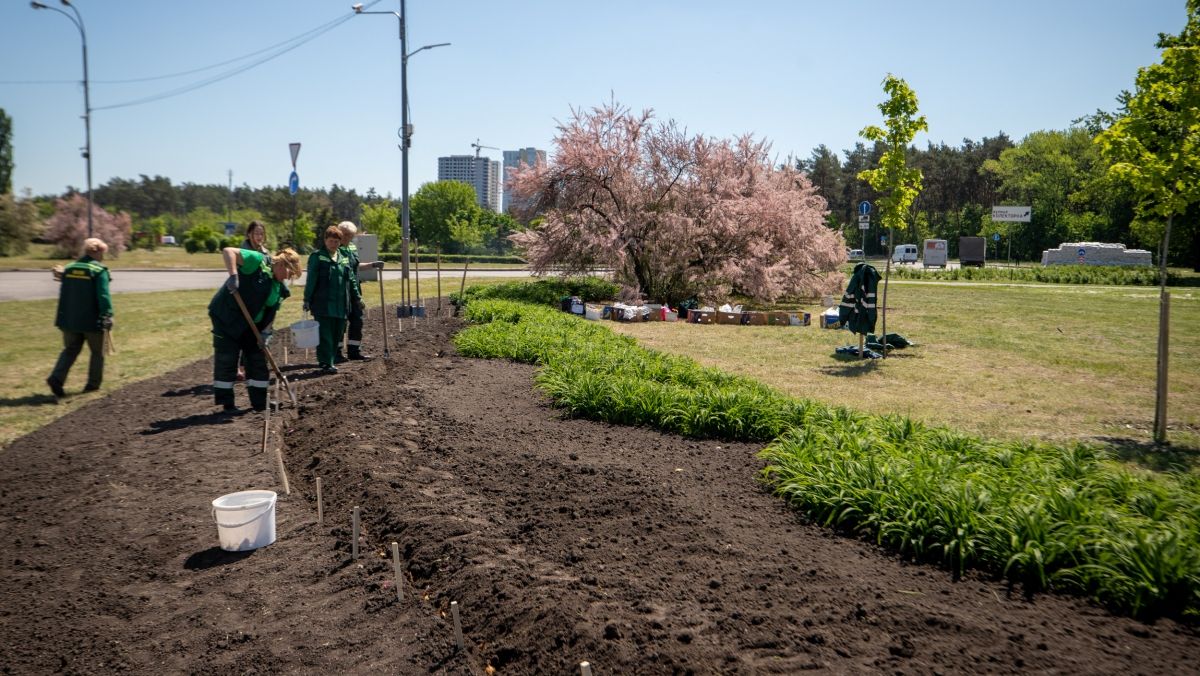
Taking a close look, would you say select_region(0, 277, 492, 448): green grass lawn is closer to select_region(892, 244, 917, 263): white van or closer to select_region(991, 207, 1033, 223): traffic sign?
select_region(892, 244, 917, 263): white van

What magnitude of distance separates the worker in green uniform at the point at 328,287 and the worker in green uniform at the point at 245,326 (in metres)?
2.01

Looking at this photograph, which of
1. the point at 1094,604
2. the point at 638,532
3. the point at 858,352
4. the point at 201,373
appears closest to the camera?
the point at 1094,604

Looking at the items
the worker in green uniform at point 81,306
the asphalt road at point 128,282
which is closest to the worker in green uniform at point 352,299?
the worker in green uniform at point 81,306

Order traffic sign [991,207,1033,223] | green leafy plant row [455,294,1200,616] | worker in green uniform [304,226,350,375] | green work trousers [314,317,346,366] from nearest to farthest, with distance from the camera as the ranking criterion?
green leafy plant row [455,294,1200,616], worker in green uniform [304,226,350,375], green work trousers [314,317,346,366], traffic sign [991,207,1033,223]

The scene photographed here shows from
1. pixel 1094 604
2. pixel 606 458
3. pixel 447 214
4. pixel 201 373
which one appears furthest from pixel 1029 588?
pixel 447 214

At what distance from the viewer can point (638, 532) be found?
4.64 metres

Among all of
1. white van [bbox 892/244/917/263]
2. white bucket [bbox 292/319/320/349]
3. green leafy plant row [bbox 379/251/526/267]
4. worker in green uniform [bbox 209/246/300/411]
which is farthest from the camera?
white van [bbox 892/244/917/263]

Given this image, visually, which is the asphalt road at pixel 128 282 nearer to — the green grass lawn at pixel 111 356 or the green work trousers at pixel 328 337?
the green grass lawn at pixel 111 356

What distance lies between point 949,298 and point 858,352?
678 inches

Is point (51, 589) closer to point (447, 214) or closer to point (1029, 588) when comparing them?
point (1029, 588)

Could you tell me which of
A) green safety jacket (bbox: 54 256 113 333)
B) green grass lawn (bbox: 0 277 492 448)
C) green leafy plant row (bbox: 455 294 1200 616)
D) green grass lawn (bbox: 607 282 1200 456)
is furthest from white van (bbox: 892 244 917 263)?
green safety jacket (bbox: 54 256 113 333)

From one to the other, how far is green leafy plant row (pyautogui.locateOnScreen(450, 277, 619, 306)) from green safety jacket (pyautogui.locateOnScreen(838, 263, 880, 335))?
964 centimetres

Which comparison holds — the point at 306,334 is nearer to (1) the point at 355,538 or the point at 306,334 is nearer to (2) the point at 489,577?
(1) the point at 355,538

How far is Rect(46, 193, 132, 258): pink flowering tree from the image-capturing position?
45.6m
